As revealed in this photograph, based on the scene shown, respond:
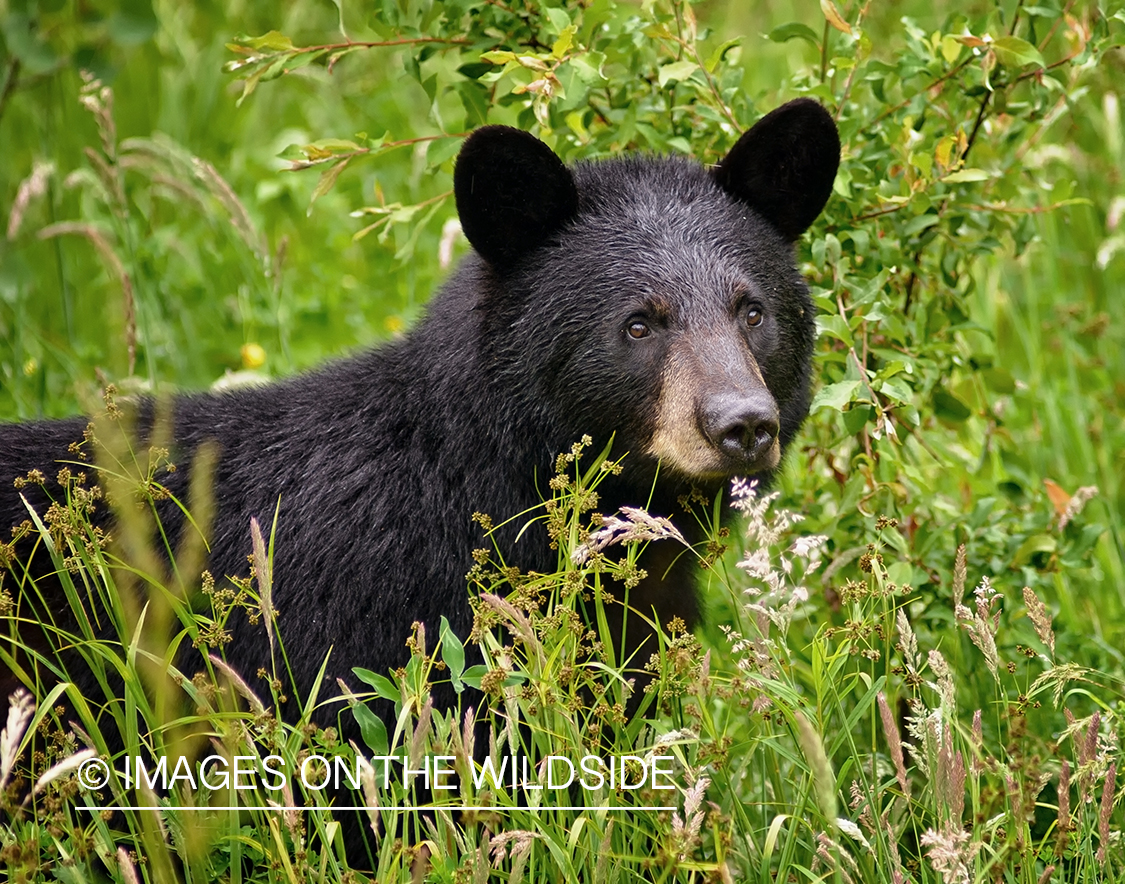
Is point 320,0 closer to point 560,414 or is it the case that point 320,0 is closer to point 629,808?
point 560,414

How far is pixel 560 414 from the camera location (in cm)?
345

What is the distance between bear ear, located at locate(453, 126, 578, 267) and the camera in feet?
10.9

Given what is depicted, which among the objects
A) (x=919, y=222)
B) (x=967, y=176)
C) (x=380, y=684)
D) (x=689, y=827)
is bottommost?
(x=689, y=827)

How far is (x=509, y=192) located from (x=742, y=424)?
0.91 meters

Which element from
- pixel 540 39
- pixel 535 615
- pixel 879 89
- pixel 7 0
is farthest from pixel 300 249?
pixel 535 615

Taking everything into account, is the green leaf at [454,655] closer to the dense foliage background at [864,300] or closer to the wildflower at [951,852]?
the dense foliage background at [864,300]

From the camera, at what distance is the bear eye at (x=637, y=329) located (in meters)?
3.46

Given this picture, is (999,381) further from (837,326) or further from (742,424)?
(742,424)

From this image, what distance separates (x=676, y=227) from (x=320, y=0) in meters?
5.24

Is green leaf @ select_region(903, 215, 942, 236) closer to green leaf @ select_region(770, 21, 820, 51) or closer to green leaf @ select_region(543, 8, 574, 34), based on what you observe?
green leaf @ select_region(770, 21, 820, 51)

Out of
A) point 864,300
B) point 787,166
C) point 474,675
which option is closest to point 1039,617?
point 474,675

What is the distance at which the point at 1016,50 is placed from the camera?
3.53 meters

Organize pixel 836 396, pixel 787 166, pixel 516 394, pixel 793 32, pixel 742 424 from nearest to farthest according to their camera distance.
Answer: pixel 742 424
pixel 836 396
pixel 516 394
pixel 787 166
pixel 793 32

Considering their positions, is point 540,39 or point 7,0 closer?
point 540,39
